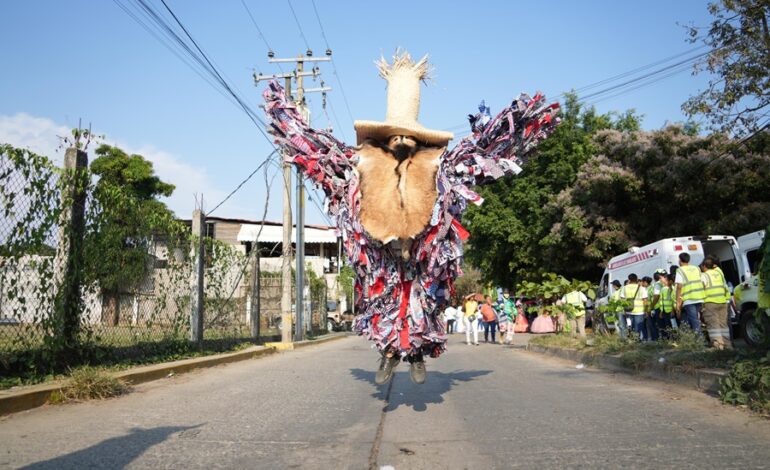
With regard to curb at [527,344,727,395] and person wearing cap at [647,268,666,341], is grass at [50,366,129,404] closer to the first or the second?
curb at [527,344,727,395]

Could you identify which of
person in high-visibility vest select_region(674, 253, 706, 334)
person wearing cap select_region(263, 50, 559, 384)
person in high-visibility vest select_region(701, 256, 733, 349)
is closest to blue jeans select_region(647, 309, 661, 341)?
person in high-visibility vest select_region(674, 253, 706, 334)

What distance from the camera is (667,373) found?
781 centimetres

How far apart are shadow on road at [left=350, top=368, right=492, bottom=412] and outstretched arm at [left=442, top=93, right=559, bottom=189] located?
234 centimetres

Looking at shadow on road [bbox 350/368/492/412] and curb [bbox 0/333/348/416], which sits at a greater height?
curb [bbox 0/333/348/416]

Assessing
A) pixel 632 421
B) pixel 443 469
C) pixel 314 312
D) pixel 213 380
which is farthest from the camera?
pixel 314 312

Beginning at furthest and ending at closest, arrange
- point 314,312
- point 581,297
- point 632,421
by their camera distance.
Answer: point 314,312
point 581,297
point 632,421

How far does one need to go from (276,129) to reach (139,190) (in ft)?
81.5

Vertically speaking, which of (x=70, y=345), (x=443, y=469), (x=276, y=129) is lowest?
(x=443, y=469)

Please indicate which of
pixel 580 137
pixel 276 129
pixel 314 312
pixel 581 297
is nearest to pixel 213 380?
pixel 276 129

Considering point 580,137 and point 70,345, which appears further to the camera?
point 580,137

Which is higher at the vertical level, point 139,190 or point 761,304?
point 139,190

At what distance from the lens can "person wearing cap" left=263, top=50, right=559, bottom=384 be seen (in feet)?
18.1

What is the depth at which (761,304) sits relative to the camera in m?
5.67

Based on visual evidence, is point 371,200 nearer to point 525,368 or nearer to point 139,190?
point 525,368
